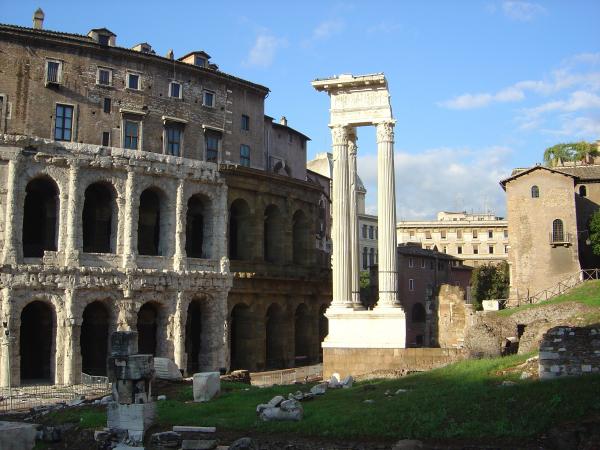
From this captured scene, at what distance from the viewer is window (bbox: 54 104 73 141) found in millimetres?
37844

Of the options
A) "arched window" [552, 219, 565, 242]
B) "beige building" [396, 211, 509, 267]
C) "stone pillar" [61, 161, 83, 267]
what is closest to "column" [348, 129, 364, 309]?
"stone pillar" [61, 161, 83, 267]

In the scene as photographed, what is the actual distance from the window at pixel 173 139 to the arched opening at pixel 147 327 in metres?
9.13

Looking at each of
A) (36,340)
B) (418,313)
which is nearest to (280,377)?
(36,340)

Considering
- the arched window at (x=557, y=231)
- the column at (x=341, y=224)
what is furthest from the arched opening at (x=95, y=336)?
the arched window at (x=557, y=231)

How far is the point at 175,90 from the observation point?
42000mm

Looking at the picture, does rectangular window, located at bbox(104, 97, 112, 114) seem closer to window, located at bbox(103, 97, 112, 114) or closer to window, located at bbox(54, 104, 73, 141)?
window, located at bbox(103, 97, 112, 114)

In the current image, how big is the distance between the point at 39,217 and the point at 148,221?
612 centimetres

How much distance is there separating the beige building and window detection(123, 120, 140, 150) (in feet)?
180

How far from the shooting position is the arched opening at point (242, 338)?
143 feet

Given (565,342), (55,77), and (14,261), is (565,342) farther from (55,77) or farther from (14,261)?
(55,77)

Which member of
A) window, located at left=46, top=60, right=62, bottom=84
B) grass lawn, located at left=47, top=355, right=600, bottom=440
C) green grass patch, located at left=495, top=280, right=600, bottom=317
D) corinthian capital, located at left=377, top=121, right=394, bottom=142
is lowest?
grass lawn, located at left=47, top=355, right=600, bottom=440

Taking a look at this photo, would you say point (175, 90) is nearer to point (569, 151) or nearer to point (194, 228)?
point (194, 228)

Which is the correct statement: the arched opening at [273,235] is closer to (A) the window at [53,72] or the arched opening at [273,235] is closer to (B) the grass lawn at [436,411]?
(A) the window at [53,72]

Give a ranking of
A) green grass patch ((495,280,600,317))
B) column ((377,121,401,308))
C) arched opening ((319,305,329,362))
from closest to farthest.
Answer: column ((377,121,401,308))
green grass patch ((495,280,600,317))
arched opening ((319,305,329,362))
